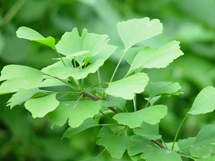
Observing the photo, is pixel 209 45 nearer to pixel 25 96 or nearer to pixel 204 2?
pixel 204 2

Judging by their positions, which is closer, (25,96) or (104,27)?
(25,96)

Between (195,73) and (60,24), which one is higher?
(60,24)

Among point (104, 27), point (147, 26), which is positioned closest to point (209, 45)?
point (104, 27)

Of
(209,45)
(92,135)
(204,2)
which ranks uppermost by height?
(204,2)

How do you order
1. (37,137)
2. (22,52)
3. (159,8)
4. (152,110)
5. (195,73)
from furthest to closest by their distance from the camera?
1. (159,8)
2. (195,73)
3. (37,137)
4. (22,52)
5. (152,110)

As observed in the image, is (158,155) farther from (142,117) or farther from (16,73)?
(16,73)

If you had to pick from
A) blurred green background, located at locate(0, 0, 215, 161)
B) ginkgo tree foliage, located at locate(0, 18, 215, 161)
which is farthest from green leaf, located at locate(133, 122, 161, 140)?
blurred green background, located at locate(0, 0, 215, 161)

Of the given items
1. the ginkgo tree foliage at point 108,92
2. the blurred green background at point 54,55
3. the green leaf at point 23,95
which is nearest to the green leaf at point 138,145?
the ginkgo tree foliage at point 108,92
